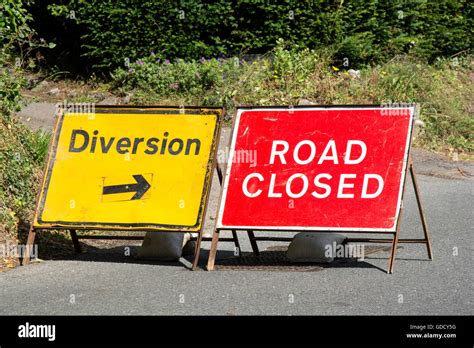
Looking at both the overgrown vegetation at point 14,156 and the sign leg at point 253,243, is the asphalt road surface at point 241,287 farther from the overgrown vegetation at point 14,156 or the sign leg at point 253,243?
the overgrown vegetation at point 14,156

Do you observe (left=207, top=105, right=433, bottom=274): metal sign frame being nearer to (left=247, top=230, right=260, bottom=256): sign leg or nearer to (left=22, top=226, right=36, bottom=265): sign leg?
(left=247, top=230, right=260, bottom=256): sign leg

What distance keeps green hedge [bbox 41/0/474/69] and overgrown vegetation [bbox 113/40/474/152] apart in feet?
0.94

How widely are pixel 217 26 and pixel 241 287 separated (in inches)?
417

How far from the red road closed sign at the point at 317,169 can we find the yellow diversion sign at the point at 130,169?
0.33 m

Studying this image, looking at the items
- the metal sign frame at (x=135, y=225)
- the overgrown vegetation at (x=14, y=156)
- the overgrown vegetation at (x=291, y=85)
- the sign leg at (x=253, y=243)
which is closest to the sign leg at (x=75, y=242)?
the metal sign frame at (x=135, y=225)

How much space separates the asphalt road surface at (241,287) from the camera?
6.76 metres

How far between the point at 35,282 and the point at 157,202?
135cm

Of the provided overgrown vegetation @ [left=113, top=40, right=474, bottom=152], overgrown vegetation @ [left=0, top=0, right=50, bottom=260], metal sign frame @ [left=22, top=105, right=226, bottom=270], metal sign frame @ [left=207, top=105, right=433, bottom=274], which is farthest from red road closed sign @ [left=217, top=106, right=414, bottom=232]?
overgrown vegetation @ [left=113, top=40, right=474, bottom=152]

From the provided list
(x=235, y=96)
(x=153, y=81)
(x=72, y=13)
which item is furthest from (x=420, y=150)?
(x=72, y=13)

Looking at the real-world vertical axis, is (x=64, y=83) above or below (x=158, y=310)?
below

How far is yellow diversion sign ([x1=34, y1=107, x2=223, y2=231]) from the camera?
8.42 meters

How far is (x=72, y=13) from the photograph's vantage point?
17719mm

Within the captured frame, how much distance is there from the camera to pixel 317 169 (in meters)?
8.36
